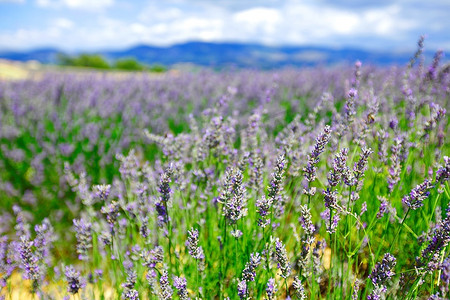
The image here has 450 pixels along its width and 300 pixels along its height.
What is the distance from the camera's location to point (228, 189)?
1.47 metres

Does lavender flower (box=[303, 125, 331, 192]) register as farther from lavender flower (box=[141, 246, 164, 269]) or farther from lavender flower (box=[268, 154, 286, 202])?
lavender flower (box=[141, 246, 164, 269])

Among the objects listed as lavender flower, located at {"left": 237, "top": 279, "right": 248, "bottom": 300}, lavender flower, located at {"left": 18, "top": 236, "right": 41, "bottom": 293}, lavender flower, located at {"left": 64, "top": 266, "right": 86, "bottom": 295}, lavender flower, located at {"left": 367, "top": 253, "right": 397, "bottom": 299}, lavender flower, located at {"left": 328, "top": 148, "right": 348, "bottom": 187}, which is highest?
lavender flower, located at {"left": 328, "top": 148, "right": 348, "bottom": 187}

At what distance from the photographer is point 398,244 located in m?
1.94

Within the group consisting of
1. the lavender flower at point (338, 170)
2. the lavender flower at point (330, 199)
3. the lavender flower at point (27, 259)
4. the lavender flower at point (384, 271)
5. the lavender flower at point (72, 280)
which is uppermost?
the lavender flower at point (338, 170)

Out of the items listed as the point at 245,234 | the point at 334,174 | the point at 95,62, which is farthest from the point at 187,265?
the point at 95,62

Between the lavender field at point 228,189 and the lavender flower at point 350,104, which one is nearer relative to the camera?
the lavender field at point 228,189

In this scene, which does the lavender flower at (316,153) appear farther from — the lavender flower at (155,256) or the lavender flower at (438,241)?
the lavender flower at (155,256)

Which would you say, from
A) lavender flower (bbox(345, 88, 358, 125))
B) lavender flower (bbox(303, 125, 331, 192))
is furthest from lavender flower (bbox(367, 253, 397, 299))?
lavender flower (bbox(345, 88, 358, 125))

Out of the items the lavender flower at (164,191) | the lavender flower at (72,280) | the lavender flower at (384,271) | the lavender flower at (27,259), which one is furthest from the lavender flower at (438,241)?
the lavender flower at (27,259)

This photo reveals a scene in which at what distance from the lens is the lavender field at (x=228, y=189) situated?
4.62 feet

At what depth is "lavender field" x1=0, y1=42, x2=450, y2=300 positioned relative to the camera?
141 cm

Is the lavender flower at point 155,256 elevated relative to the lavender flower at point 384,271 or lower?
lower

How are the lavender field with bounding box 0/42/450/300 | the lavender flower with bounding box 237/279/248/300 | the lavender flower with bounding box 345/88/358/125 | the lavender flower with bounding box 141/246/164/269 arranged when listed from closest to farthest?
the lavender flower with bounding box 237/279/248/300
the lavender field with bounding box 0/42/450/300
the lavender flower with bounding box 141/246/164/269
the lavender flower with bounding box 345/88/358/125

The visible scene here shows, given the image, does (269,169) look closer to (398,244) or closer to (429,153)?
(398,244)
